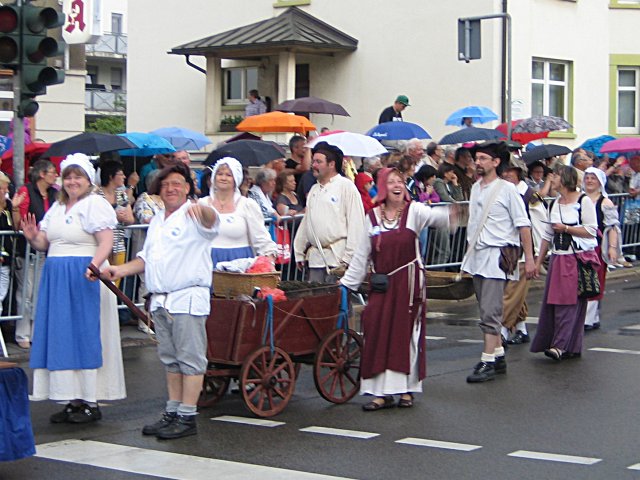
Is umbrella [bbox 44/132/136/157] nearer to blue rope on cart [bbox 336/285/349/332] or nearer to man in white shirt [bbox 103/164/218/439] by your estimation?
blue rope on cart [bbox 336/285/349/332]

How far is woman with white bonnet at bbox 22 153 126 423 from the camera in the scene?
29.4 feet

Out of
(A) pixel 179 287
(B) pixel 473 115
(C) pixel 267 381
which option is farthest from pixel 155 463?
(B) pixel 473 115

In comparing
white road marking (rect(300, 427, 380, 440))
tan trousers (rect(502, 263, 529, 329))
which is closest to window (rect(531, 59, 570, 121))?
tan trousers (rect(502, 263, 529, 329))

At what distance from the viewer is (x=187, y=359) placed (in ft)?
27.8

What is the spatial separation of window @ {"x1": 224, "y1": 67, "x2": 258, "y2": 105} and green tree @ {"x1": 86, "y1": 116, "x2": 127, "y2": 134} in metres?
18.1

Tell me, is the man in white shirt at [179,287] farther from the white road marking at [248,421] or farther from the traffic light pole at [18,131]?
the traffic light pole at [18,131]

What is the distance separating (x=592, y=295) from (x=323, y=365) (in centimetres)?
362

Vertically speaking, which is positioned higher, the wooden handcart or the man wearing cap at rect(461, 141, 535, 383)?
the man wearing cap at rect(461, 141, 535, 383)

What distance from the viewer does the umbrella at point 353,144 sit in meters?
16.5

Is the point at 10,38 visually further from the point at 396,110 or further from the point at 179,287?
the point at 396,110

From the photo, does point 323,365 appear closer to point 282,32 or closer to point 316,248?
point 316,248

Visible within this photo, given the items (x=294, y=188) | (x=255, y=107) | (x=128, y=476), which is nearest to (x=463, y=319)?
(x=294, y=188)

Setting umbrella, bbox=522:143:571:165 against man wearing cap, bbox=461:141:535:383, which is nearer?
man wearing cap, bbox=461:141:535:383

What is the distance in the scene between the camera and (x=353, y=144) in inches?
658
